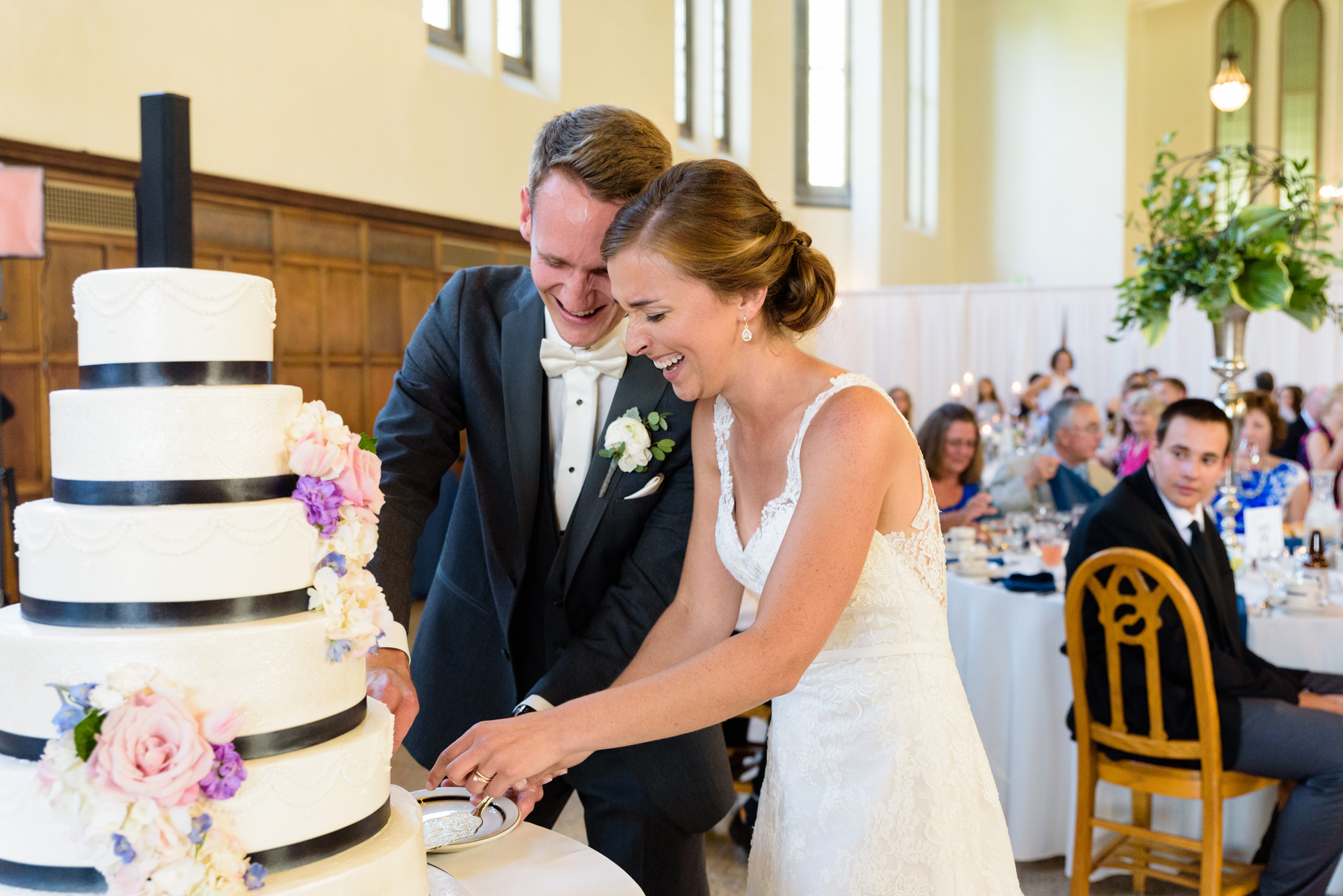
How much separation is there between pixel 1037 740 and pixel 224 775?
139 inches

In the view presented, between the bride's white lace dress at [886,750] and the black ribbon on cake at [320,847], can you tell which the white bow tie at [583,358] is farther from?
the black ribbon on cake at [320,847]

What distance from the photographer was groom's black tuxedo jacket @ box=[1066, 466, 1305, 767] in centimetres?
349

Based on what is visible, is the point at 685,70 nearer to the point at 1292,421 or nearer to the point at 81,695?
the point at 1292,421

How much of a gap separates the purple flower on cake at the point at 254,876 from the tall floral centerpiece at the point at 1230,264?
15.0 feet

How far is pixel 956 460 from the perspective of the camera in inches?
236

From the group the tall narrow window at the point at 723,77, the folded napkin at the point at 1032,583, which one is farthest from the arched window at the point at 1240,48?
the folded napkin at the point at 1032,583

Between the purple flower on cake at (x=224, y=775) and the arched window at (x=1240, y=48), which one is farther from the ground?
the arched window at (x=1240, y=48)

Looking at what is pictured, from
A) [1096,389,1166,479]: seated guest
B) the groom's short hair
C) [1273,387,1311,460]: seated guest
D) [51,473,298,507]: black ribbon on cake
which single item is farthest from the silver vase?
[51,473,298,507]: black ribbon on cake

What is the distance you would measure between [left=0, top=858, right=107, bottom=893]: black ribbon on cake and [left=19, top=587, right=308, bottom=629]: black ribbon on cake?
256mm

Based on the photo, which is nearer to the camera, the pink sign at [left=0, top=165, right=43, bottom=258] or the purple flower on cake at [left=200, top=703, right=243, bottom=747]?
the purple flower on cake at [left=200, top=703, right=243, bottom=747]

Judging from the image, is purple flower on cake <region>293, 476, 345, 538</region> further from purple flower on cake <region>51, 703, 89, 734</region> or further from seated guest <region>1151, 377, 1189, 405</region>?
seated guest <region>1151, 377, 1189, 405</region>

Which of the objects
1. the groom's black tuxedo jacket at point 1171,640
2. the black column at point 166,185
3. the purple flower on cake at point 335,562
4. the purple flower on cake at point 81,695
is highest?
the black column at point 166,185

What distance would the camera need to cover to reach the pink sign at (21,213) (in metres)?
5.38

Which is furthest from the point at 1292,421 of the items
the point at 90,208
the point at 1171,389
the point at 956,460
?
the point at 90,208
